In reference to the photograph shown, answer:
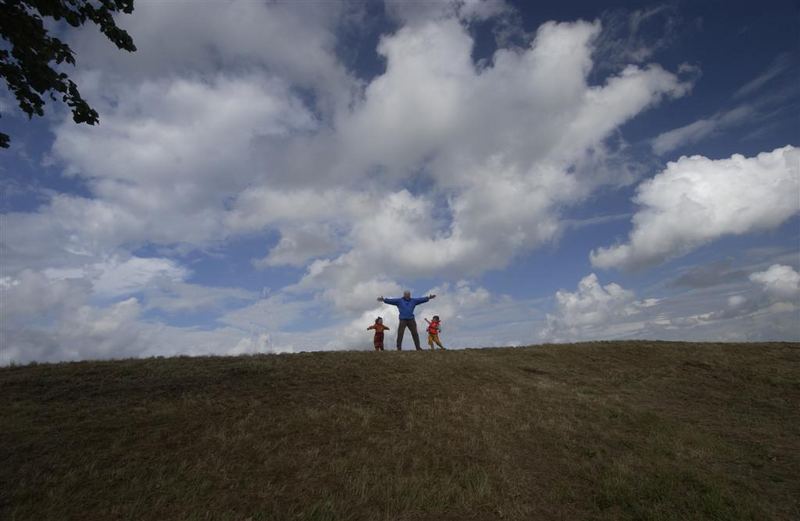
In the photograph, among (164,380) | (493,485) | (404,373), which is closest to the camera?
(493,485)

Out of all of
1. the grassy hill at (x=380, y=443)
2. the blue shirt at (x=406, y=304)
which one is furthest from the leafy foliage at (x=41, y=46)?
the blue shirt at (x=406, y=304)

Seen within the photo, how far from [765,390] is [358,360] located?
510 inches

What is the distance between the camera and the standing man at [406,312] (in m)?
20.8

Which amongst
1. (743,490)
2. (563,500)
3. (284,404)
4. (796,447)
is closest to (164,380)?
(284,404)

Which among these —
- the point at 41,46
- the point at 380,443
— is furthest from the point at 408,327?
the point at 41,46

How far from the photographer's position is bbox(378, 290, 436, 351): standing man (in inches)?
819

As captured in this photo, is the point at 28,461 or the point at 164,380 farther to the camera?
the point at 164,380

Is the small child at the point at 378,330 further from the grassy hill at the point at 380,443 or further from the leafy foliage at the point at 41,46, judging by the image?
the leafy foliage at the point at 41,46

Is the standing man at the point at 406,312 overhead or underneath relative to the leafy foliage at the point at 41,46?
underneath

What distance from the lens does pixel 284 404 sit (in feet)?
39.3

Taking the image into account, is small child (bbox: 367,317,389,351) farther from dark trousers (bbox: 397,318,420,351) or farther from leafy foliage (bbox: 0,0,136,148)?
leafy foliage (bbox: 0,0,136,148)

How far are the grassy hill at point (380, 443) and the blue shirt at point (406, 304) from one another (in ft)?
13.5

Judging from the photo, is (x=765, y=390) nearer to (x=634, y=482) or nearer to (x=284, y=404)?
(x=634, y=482)

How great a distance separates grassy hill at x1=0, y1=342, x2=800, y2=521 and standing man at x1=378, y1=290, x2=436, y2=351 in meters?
4.07
